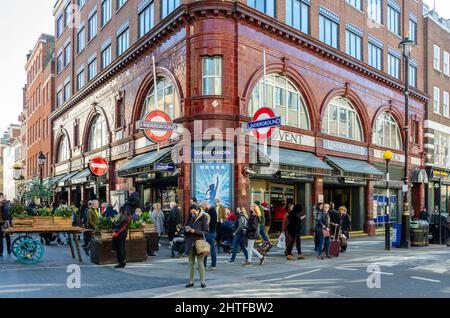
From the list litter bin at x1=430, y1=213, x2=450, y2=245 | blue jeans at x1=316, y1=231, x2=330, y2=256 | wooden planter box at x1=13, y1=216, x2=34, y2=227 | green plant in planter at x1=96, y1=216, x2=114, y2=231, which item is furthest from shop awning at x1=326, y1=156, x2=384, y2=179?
wooden planter box at x1=13, y1=216, x2=34, y2=227

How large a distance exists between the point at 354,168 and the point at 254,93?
25.6ft

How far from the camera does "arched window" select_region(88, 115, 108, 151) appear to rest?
28.9 m

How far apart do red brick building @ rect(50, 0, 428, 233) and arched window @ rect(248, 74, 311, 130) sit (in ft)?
0.25

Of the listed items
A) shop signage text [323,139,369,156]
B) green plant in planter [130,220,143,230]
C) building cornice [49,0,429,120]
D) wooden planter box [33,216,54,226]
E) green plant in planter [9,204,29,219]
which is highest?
building cornice [49,0,429,120]

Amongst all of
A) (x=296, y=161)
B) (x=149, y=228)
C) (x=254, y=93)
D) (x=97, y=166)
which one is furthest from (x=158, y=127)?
(x=296, y=161)

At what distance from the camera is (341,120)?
25031 mm

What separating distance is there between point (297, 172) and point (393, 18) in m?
16.5

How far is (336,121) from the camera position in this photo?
2461 cm

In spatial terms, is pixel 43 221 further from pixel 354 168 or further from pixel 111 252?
pixel 354 168

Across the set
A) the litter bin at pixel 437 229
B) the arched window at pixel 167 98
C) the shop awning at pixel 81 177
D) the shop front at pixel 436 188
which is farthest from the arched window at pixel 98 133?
the shop front at pixel 436 188

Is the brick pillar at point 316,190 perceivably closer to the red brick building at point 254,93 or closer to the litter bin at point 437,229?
the red brick building at point 254,93

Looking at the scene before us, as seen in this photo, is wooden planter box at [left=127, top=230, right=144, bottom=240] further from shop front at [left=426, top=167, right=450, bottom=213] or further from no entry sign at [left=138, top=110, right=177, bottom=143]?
shop front at [left=426, top=167, right=450, bottom=213]

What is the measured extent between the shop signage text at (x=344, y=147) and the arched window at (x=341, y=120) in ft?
1.69

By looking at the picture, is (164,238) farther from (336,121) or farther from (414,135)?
(414,135)
